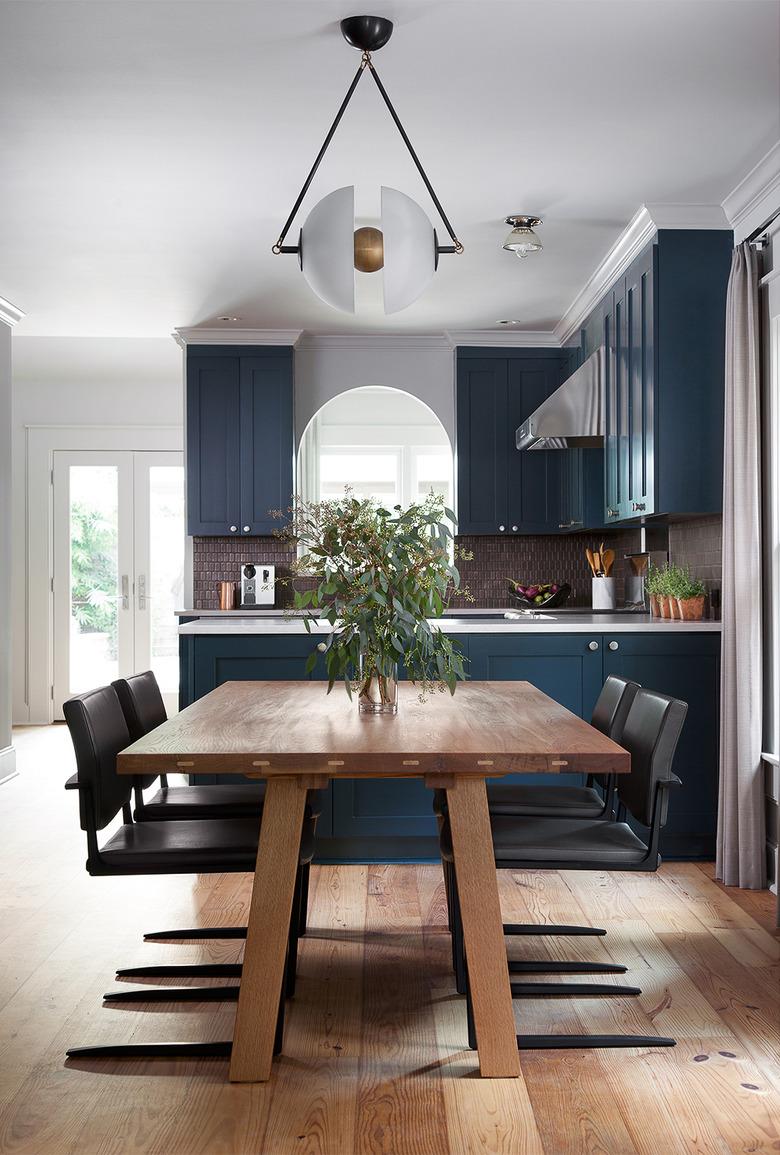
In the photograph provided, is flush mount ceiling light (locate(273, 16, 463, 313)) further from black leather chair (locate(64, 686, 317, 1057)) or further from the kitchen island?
the kitchen island

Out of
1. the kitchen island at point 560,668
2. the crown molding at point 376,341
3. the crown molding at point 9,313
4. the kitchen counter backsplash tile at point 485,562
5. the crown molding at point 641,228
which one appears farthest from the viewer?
the kitchen counter backsplash tile at point 485,562

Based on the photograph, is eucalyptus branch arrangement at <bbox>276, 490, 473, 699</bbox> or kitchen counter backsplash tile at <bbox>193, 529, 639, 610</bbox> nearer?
eucalyptus branch arrangement at <bbox>276, 490, 473, 699</bbox>

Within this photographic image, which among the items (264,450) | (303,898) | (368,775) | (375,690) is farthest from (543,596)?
(368,775)

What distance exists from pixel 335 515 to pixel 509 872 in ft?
6.26

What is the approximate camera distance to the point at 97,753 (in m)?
2.44

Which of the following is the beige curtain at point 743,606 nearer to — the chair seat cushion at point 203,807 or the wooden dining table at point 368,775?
the wooden dining table at point 368,775

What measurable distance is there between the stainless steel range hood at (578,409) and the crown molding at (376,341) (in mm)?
1586

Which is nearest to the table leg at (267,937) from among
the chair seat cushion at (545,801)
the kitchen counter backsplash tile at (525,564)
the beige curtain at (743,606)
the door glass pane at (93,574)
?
the chair seat cushion at (545,801)


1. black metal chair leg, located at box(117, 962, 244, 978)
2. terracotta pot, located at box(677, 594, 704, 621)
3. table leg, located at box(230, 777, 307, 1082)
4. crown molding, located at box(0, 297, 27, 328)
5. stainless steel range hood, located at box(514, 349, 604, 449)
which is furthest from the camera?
crown molding, located at box(0, 297, 27, 328)

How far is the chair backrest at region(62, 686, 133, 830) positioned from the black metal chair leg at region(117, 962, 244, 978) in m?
0.52

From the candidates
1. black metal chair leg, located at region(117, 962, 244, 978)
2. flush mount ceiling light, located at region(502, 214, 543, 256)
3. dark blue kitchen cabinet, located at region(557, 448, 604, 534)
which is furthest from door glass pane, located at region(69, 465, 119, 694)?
black metal chair leg, located at region(117, 962, 244, 978)

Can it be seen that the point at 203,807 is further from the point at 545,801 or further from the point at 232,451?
the point at 232,451

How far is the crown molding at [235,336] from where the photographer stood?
630 cm

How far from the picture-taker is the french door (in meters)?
7.91
